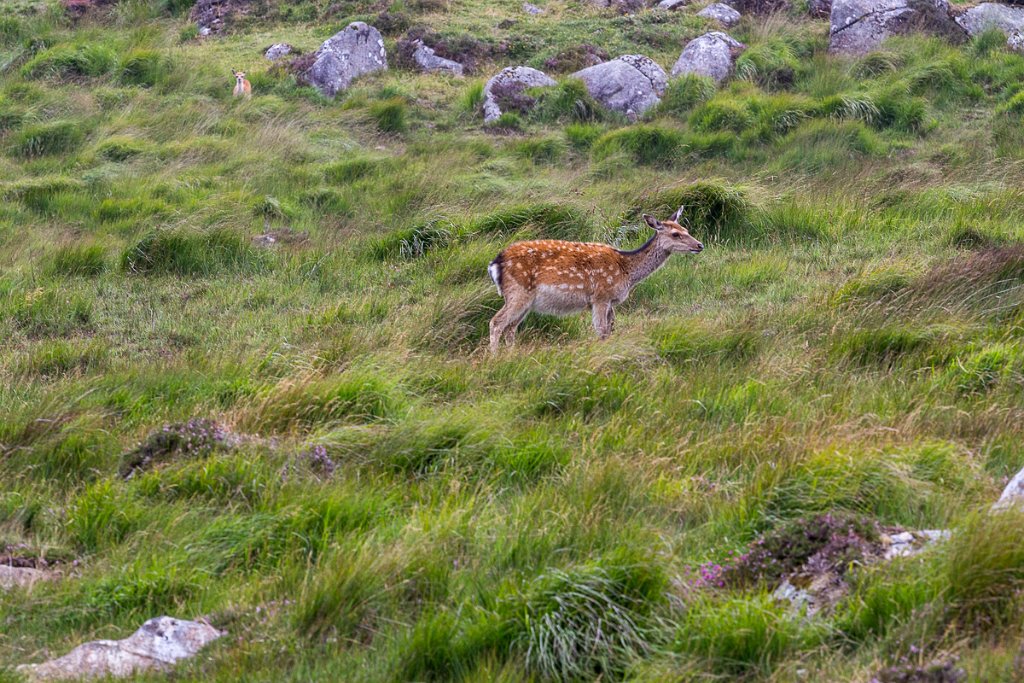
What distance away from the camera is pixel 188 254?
1157 centimetres

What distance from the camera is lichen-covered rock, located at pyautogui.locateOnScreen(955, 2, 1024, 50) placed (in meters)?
18.1

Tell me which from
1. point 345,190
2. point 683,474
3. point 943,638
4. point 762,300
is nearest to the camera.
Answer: point 943,638

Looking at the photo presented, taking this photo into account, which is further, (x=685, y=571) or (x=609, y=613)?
(x=685, y=571)

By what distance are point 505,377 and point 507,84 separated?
1061cm

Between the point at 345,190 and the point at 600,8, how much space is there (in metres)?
9.64

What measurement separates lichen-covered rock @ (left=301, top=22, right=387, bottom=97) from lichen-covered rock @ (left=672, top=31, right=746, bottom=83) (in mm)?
5106

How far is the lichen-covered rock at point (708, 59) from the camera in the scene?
1745 centimetres


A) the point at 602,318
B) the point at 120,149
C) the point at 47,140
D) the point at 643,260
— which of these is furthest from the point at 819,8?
the point at 47,140

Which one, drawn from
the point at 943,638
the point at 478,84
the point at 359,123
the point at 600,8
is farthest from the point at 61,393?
the point at 600,8

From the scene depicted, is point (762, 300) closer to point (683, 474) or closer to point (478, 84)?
point (683, 474)

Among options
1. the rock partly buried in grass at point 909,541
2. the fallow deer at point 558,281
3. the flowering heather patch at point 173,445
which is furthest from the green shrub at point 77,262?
the rock partly buried in grass at point 909,541

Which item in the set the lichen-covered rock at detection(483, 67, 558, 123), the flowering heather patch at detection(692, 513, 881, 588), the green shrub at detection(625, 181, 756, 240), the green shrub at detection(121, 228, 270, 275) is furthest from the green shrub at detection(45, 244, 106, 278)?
the flowering heather patch at detection(692, 513, 881, 588)

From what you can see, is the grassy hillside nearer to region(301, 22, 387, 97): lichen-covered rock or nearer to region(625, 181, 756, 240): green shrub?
region(625, 181, 756, 240): green shrub

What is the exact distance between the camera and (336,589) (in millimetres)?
4668
